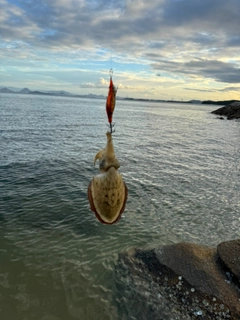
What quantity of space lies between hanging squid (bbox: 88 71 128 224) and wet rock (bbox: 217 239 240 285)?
202 inches

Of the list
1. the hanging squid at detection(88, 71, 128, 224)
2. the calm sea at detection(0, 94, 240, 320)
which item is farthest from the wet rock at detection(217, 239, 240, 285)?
the hanging squid at detection(88, 71, 128, 224)

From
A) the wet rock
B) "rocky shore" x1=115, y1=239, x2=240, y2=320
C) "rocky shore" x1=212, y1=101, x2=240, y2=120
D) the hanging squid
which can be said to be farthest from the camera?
"rocky shore" x1=212, y1=101, x2=240, y2=120

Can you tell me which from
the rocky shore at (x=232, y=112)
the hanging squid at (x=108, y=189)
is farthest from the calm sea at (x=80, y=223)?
the rocky shore at (x=232, y=112)

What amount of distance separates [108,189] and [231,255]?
5.82 meters

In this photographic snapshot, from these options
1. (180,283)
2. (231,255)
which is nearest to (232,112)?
(231,255)

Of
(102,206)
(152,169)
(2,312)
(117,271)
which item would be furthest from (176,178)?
(102,206)

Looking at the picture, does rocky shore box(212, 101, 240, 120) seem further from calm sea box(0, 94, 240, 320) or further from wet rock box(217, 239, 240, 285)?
wet rock box(217, 239, 240, 285)

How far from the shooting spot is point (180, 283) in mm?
7027

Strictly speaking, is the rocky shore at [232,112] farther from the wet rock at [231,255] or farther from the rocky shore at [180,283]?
the rocky shore at [180,283]

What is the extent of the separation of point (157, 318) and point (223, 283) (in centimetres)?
192

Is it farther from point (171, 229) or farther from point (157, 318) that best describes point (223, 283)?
point (171, 229)

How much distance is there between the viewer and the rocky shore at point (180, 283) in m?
6.42

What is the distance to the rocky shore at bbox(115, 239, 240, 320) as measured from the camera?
253 inches

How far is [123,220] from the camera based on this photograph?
1140cm
